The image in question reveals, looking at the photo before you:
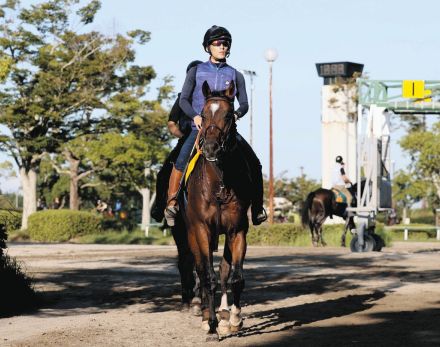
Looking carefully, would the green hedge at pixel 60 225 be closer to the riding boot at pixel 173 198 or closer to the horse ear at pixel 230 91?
the riding boot at pixel 173 198

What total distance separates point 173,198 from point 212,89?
48.8 inches

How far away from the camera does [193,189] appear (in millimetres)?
10156

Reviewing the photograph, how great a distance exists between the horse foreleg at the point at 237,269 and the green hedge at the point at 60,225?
3630 centimetres

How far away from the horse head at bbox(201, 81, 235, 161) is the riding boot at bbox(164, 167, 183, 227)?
1.43 meters

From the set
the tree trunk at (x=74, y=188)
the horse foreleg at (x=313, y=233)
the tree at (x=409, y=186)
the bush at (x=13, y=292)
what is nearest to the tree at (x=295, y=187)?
the tree at (x=409, y=186)

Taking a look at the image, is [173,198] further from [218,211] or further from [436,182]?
[436,182]

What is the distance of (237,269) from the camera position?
10.2m

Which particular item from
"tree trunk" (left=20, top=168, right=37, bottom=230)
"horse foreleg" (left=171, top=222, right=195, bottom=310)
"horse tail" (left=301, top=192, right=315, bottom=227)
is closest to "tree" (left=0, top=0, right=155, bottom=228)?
"tree trunk" (left=20, top=168, right=37, bottom=230)

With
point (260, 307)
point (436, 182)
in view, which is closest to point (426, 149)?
point (436, 182)

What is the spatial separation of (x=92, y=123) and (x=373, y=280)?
40142mm

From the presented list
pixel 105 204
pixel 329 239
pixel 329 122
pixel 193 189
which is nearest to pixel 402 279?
pixel 193 189

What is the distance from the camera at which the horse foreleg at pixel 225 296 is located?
10125 millimetres

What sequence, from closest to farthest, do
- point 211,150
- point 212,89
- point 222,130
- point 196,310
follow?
1. point 211,150
2. point 222,130
3. point 212,89
4. point 196,310

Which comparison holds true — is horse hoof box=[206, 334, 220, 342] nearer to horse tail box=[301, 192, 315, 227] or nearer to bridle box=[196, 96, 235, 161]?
bridle box=[196, 96, 235, 161]
